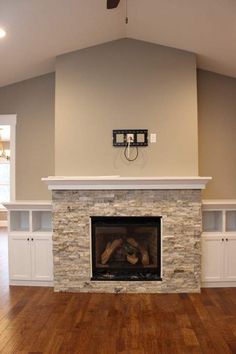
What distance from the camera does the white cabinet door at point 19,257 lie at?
3.81 meters

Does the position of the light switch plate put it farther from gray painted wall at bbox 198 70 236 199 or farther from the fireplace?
the fireplace

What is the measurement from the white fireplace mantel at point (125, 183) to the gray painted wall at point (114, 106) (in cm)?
31

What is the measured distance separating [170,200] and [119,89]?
1.51 metres

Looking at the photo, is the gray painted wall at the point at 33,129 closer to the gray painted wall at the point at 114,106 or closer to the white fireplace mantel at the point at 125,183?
the gray painted wall at the point at 114,106

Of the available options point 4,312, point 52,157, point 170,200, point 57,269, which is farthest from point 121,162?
point 4,312

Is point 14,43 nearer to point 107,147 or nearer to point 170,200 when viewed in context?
point 107,147

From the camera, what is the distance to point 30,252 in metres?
3.81

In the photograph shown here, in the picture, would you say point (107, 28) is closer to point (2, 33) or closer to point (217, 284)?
point (2, 33)

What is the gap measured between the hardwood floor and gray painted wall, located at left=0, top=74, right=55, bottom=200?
1465 mm

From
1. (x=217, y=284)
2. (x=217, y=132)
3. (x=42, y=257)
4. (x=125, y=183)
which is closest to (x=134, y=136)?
(x=125, y=183)

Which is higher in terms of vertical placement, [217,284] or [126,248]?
[126,248]

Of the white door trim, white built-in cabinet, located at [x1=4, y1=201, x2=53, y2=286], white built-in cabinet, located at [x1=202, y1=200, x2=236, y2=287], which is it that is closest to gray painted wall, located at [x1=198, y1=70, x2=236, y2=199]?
white built-in cabinet, located at [x1=202, y1=200, x2=236, y2=287]

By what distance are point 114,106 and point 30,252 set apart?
2.10 metres

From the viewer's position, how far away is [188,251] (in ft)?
11.8
